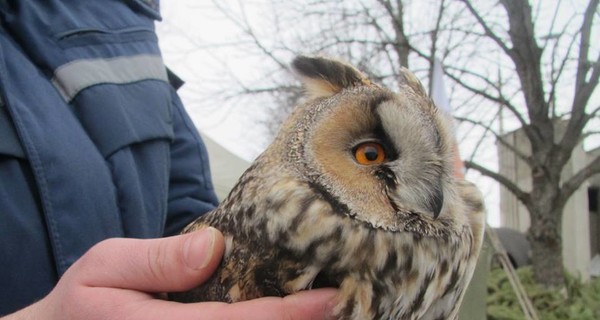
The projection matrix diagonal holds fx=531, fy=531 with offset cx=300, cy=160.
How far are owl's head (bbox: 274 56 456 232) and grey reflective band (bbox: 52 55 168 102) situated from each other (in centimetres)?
52

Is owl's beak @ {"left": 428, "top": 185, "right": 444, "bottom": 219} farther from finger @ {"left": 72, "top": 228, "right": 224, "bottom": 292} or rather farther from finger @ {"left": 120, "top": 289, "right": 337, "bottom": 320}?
finger @ {"left": 72, "top": 228, "right": 224, "bottom": 292}

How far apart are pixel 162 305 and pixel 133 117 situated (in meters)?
0.65

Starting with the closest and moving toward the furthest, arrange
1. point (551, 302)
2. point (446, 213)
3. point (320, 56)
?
1. point (446, 213)
2. point (320, 56)
3. point (551, 302)

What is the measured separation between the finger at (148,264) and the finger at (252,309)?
1.5 inches

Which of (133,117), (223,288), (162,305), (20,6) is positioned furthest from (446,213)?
(20,6)

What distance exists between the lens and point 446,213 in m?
1.06

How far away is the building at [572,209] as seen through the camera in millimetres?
6668

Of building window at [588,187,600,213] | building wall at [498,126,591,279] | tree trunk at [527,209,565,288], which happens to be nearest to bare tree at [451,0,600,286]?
tree trunk at [527,209,565,288]

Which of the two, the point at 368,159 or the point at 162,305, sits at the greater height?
the point at 368,159

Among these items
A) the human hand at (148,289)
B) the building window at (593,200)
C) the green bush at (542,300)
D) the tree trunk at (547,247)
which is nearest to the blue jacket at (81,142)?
the human hand at (148,289)

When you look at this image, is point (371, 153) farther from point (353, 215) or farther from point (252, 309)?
point (252, 309)

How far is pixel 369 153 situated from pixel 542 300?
425cm

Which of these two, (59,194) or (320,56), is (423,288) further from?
(59,194)

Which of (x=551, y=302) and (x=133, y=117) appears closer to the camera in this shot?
(x=133, y=117)
